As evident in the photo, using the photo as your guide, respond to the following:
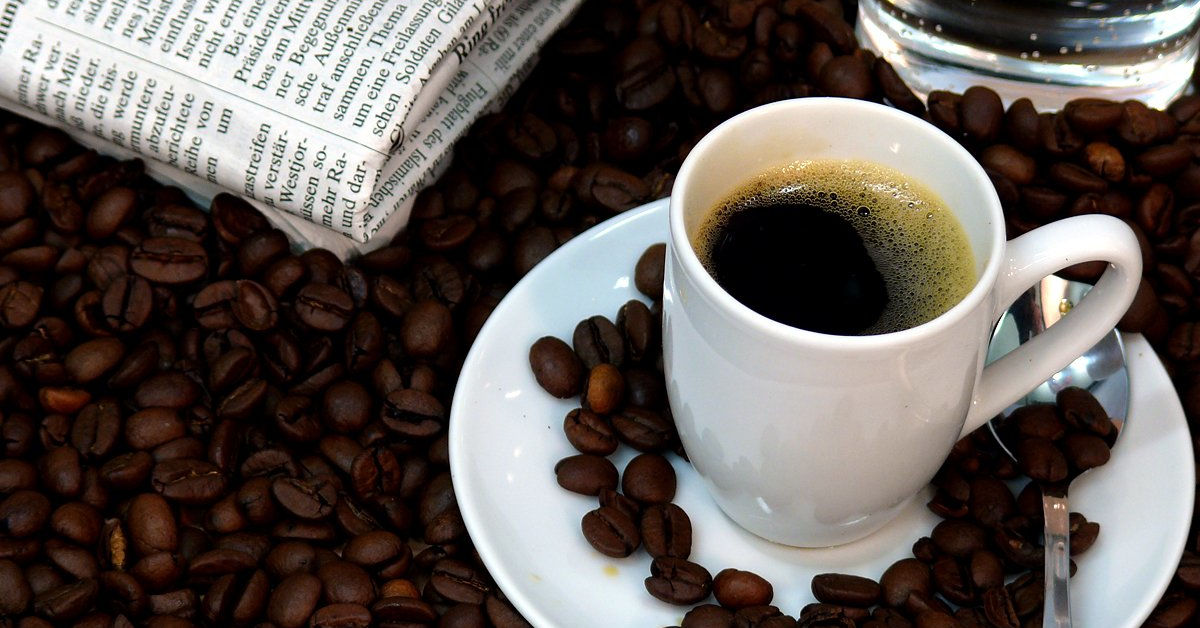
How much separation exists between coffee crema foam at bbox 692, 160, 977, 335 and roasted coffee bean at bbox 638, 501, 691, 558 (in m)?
0.24

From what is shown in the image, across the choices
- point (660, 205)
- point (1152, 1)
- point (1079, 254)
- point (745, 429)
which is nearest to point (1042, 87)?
point (1152, 1)

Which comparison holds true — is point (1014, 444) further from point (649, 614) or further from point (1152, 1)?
point (1152, 1)

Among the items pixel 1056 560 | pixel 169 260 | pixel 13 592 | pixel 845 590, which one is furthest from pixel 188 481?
pixel 1056 560

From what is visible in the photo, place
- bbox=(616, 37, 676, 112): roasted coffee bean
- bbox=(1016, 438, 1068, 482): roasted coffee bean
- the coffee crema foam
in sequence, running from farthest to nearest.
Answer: bbox=(616, 37, 676, 112): roasted coffee bean < bbox=(1016, 438, 1068, 482): roasted coffee bean < the coffee crema foam

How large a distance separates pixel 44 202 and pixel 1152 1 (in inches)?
52.0

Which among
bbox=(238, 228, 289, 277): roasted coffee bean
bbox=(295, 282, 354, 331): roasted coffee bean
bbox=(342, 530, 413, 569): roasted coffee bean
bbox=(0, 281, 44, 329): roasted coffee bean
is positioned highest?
bbox=(342, 530, 413, 569): roasted coffee bean

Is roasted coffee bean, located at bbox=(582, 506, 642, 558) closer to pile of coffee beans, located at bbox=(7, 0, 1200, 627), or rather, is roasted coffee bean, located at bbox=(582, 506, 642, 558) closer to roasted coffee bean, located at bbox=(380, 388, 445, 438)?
pile of coffee beans, located at bbox=(7, 0, 1200, 627)

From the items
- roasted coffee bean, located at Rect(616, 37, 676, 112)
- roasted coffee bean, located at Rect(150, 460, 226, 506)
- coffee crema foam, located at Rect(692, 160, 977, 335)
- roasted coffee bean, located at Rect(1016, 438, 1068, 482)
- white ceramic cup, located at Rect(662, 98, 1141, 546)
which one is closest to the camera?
white ceramic cup, located at Rect(662, 98, 1141, 546)

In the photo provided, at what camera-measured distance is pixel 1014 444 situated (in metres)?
1.08

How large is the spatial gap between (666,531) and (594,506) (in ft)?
0.24

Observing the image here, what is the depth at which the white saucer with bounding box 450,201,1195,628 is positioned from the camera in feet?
3.14

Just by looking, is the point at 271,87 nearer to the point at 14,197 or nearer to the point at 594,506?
the point at 14,197

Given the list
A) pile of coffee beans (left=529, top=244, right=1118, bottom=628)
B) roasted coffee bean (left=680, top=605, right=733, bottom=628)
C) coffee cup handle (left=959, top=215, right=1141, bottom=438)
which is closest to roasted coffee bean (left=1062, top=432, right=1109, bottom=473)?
pile of coffee beans (left=529, top=244, right=1118, bottom=628)

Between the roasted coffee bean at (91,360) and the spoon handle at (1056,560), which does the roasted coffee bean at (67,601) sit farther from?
the spoon handle at (1056,560)
